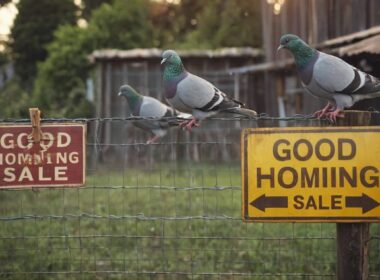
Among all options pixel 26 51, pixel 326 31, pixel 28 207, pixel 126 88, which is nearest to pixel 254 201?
pixel 126 88

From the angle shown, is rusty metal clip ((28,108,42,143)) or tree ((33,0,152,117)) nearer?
rusty metal clip ((28,108,42,143))

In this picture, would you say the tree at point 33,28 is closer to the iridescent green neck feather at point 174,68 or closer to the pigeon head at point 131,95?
the pigeon head at point 131,95

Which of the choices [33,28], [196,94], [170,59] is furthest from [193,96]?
[33,28]

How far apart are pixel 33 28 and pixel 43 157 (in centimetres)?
2451

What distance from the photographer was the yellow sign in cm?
301

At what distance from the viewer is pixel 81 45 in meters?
18.0

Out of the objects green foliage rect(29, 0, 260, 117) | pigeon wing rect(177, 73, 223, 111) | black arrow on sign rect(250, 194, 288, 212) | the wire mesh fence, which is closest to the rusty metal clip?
the wire mesh fence

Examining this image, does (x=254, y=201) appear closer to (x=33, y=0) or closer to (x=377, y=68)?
(x=377, y=68)

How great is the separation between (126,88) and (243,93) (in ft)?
34.6

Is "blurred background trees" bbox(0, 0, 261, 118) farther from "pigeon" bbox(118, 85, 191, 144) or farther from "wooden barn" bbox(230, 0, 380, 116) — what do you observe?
"pigeon" bbox(118, 85, 191, 144)

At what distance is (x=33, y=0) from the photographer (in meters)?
27.0

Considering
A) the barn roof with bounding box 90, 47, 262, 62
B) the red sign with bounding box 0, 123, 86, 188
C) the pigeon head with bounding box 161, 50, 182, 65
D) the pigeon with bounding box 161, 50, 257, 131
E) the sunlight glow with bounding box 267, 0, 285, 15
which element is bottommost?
the red sign with bounding box 0, 123, 86, 188

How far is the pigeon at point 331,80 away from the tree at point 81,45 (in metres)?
13.7

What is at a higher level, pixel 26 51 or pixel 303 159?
pixel 26 51
